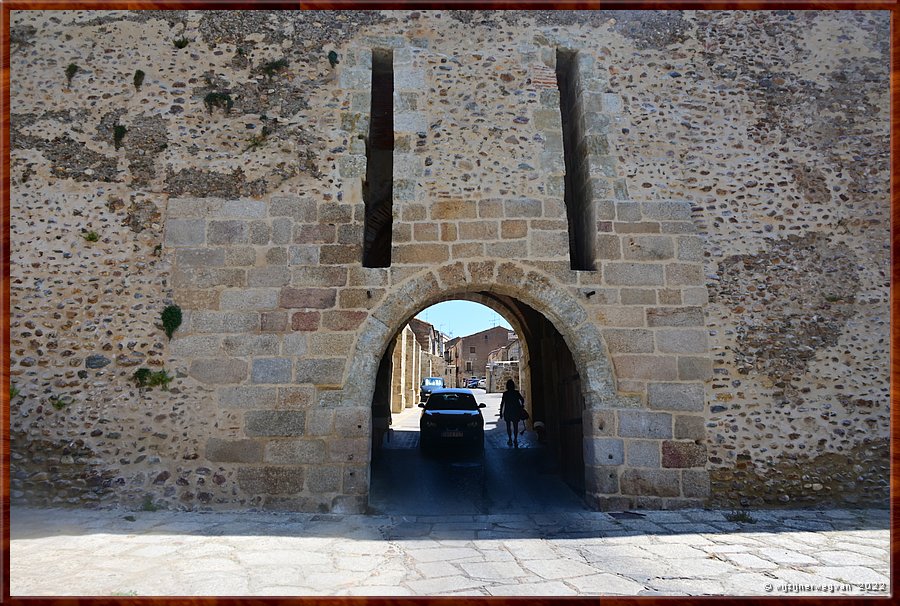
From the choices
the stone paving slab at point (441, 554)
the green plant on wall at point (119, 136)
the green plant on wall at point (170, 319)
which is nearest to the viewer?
the stone paving slab at point (441, 554)

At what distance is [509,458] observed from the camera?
8641 millimetres

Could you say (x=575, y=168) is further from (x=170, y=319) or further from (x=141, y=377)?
(x=141, y=377)

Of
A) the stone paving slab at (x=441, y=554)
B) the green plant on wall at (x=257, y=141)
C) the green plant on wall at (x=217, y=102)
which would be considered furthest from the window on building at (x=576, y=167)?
the green plant on wall at (x=217, y=102)

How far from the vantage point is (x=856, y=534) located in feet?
14.0

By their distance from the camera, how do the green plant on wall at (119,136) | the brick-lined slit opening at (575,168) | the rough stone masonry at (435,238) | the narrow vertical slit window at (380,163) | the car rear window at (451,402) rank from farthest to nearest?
1. the car rear window at (451,402)
2. the narrow vertical slit window at (380,163)
3. the brick-lined slit opening at (575,168)
4. the green plant on wall at (119,136)
5. the rough stone masonry at (435,238)

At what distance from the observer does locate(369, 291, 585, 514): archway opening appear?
19.0ft

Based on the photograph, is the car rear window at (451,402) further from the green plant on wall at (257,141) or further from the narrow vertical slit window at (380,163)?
the green plant on wall at (257,141)

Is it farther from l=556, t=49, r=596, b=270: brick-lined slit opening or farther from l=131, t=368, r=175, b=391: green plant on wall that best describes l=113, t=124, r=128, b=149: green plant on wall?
l=556, t=49, r=596, b=270: brick-lined slit opening

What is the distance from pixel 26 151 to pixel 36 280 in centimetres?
147

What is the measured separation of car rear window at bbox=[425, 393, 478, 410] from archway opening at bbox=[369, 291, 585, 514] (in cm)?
84

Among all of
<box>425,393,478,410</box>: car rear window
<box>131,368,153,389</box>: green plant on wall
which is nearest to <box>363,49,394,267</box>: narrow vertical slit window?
<box>131,368,153,389</box>: green plant on wall

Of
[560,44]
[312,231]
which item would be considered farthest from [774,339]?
[312,231]

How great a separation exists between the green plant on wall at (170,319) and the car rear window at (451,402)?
5.11 metres

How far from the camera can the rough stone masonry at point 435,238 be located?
5.18m
